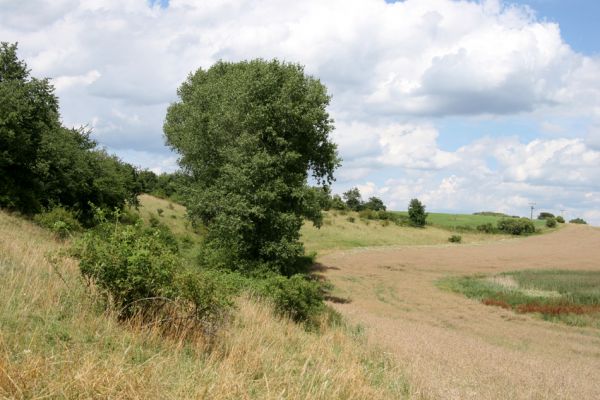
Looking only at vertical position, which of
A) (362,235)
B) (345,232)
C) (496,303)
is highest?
(345,232)

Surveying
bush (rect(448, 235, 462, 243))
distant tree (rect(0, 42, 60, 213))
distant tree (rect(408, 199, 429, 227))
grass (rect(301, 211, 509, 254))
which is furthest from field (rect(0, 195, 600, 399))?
distant tree (rect(408, 199, 429, 227))

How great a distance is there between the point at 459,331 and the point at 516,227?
78.6m

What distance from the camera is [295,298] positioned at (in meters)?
17.4

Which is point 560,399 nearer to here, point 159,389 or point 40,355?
point 159,389

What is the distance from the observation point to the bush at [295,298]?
17.3 metres

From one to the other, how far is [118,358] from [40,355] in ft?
2.98

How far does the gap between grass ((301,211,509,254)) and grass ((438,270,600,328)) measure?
20.9 m

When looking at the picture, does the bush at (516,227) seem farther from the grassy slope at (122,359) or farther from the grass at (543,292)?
the grassy slope at (122,359)

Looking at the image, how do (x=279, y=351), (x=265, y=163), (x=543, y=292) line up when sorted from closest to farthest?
1. (x=279, y=351)
2. (x=265, y=163)
3. (x=543, y=292)

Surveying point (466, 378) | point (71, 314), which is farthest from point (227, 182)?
point (71, 314)

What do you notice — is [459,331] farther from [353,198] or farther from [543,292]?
[353,198]

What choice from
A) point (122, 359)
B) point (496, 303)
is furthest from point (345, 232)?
point (122, 359)

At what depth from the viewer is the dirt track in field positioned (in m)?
12.2

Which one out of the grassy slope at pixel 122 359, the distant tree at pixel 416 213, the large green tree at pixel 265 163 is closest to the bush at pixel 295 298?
the grassy slope at pixel 122 359
